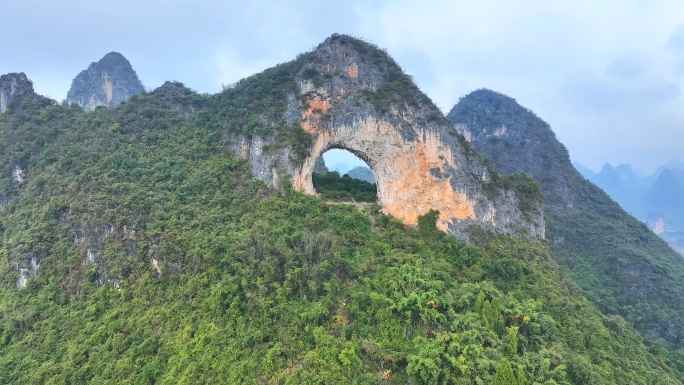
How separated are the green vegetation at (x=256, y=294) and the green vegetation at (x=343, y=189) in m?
2.59

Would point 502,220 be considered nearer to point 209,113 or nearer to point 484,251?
point 484,251

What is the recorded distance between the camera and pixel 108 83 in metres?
56.0

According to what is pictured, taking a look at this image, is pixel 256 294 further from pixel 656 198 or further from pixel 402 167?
pixel 656 198

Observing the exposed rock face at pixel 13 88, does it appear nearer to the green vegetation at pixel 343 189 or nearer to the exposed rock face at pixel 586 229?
the green vegetation at pixel 343 189

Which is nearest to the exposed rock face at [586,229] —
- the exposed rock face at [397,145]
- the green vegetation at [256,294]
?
the green vegetation at [256,294]

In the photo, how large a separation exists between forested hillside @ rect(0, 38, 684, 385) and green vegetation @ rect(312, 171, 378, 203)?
74.2 inches

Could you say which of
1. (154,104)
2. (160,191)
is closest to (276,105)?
(160,191)

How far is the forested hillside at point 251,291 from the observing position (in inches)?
523

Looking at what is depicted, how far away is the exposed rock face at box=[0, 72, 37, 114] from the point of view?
93.9 ft

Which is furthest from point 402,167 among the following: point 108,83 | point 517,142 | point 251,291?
point 108,83

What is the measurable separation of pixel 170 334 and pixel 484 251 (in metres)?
16.0

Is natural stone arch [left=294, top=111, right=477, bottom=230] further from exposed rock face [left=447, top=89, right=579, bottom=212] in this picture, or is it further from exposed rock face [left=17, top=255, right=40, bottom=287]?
exposed rock face [left=447, top=89, right=579, bottom=212]

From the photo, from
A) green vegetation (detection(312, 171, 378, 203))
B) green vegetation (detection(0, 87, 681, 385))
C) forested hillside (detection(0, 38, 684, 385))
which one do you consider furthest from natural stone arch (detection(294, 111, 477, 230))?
green vegetation (detection(0, 87, 681, 385))

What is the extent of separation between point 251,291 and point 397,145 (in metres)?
12.9
